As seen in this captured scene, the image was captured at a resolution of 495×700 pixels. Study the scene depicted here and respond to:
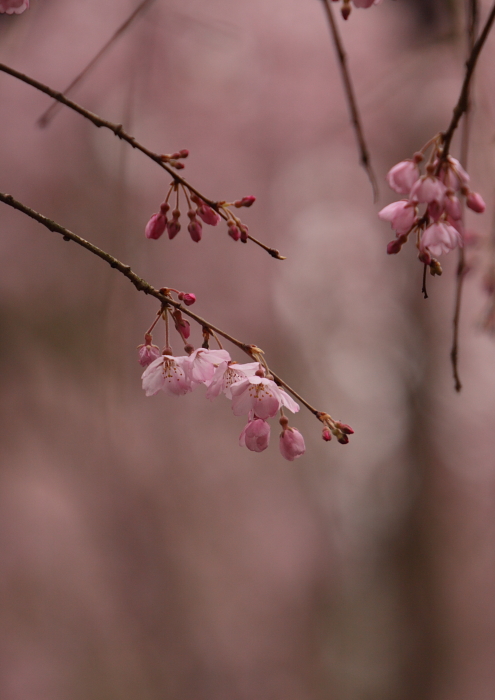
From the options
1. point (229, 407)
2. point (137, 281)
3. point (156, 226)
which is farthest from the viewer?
point (229, 407)

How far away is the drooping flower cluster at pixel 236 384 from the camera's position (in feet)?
1.75

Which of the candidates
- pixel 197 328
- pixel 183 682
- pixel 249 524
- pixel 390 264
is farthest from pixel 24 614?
pixel 390 264

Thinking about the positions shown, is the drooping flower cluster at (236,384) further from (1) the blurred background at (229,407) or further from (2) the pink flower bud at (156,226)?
(1) the blurred background at (229,407)

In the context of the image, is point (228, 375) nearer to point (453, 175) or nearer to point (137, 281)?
point (137, 281)

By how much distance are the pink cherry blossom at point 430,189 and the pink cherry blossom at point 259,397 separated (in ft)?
0.75

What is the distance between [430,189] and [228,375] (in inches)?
10.7

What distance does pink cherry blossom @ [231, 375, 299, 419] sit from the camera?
20.6 inches

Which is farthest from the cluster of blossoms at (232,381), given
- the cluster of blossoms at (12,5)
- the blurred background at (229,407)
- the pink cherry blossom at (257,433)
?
the blurred background at (229,407)

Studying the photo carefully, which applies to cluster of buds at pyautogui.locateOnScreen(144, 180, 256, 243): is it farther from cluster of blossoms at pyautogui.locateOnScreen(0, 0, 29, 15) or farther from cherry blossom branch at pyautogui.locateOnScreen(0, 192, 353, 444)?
cluster of blossoms at pyautogui.locateOnScreen(0, 0, 29, 15)

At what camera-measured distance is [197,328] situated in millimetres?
2752

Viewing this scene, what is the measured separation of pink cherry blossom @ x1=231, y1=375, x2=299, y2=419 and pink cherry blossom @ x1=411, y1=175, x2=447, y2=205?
228mm

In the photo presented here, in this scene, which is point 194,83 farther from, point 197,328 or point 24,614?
point 24,614

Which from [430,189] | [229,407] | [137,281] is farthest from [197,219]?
[229,407]

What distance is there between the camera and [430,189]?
19.3 inches
